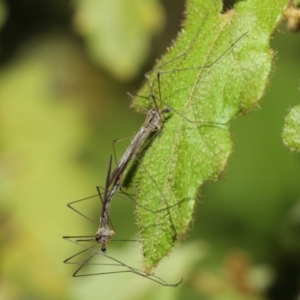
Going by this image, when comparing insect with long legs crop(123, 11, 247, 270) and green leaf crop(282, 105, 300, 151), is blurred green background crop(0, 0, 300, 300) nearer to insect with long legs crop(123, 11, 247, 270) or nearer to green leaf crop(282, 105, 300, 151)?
insect with long legs crop(123, 11, 247, 270)

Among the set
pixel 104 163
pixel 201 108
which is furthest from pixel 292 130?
pixel 104 163

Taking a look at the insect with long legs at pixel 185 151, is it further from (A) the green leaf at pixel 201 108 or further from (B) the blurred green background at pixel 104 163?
(B) the blurred green background at pixel 104 163

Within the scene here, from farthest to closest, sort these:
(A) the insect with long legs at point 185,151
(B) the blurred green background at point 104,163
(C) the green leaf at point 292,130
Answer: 1. (B) the blurred green background at point 104,163
2. (A) the insect with long legs at point 185,151
3. (C) the green leaf at point 292,130

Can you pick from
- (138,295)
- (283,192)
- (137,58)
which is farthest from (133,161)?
(283,192)

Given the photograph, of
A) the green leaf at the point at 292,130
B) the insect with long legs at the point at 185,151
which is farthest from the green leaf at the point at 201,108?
the green leaf at the point at 292,130

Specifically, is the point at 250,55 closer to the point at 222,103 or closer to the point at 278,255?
the point at 222,103

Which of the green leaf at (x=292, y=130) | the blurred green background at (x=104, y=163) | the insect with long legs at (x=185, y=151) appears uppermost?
the blurred green background at (x=104, y=163)

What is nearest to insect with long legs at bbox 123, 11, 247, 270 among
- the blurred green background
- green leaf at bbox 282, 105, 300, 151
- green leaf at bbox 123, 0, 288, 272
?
green leaf at bbox 123, 0, 288, 272
